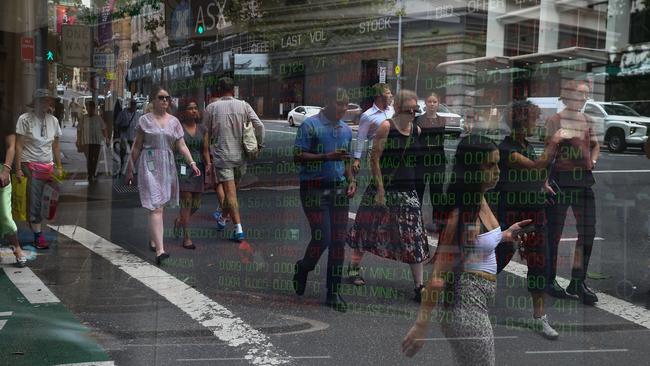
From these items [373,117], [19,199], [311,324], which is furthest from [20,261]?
[373,117]

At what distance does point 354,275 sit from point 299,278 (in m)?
0.41

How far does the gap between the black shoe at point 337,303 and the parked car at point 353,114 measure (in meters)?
1.27

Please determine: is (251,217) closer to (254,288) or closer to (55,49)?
(254,288)

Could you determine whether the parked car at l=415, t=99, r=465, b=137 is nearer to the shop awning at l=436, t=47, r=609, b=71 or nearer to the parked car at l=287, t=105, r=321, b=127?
the shop awning at l=436, t=47, r=609, b=71

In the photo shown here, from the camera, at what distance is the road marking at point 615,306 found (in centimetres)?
446

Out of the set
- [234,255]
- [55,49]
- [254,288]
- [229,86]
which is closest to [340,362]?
[254,288]

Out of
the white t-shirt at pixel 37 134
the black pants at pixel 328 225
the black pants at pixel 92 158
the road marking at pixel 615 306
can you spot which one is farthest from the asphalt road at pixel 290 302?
the white t-shirt at pixel 37 134

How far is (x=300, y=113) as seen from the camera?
4918 millimetres

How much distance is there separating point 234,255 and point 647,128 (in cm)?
311

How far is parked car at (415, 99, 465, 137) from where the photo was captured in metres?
4.10

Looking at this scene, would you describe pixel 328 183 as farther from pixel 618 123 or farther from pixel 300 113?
pixel 618 123

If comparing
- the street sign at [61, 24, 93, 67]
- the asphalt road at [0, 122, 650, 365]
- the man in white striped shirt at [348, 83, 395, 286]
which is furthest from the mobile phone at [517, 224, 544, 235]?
the street sign at [61, 24, 93, 67]

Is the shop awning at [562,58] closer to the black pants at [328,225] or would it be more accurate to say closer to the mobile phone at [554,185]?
the mobile phone at [554,185]

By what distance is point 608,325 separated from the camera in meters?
4.55
